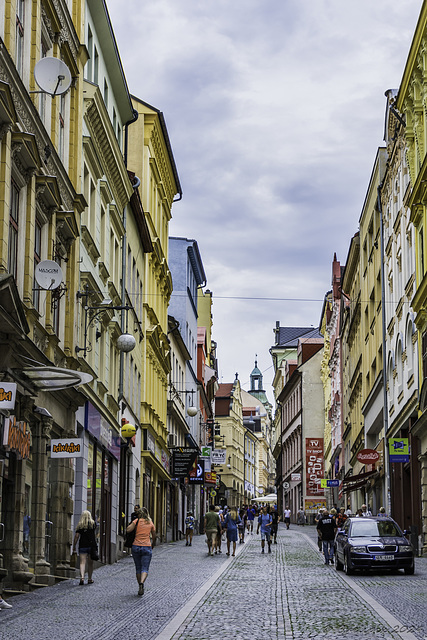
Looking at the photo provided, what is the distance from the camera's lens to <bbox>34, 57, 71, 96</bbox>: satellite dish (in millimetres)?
17734

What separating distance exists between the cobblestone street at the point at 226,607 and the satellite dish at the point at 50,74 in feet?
28.1

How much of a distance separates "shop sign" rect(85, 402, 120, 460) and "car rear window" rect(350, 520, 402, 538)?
22.6 ft

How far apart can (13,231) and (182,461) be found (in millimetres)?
33101

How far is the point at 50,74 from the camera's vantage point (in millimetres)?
17828

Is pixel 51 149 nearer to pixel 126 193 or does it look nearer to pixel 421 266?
pixel 126 193

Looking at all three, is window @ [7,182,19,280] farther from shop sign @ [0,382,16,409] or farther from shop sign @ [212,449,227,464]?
shop sign @ [212,449,227,464]

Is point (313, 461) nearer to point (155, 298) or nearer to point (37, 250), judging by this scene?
point (155, 298)

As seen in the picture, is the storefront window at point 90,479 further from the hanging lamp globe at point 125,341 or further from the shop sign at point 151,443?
the shop sign at point 151,443

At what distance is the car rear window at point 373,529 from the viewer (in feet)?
81.2

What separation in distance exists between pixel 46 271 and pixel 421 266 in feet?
56.9

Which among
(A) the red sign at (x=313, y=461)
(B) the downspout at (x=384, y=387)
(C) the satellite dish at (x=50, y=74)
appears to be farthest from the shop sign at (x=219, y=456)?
(C) the satellite dish at (x=50, y=74)

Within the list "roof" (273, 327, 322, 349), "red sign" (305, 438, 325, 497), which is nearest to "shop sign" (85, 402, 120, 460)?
"red sign" (305, 438, 325, 497)

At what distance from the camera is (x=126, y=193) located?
110 ft

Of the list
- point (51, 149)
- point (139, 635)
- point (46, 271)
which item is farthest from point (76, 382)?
point (139, 635)
